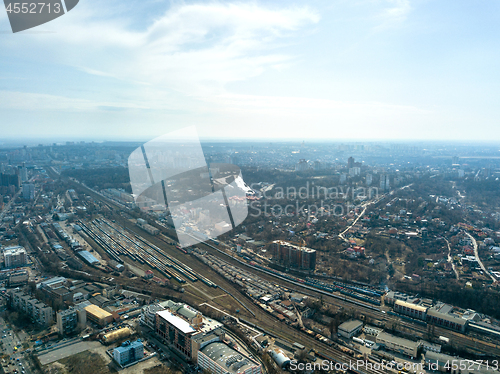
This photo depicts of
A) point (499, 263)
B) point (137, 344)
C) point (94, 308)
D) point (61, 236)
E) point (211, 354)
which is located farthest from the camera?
point (61, 236)

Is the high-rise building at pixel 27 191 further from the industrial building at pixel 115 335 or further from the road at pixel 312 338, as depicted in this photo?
the industrial building at pixel 115 335

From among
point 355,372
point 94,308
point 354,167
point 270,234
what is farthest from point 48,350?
point 354,167

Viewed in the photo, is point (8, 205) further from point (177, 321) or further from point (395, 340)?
point (395, 340)

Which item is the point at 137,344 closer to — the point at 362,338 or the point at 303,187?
the point at 362,338

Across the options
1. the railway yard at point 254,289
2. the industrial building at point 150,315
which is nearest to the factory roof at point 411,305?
the railway yard at point 254,289

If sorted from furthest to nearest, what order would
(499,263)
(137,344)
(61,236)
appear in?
(61,236) < (499,263) < (137,344)
